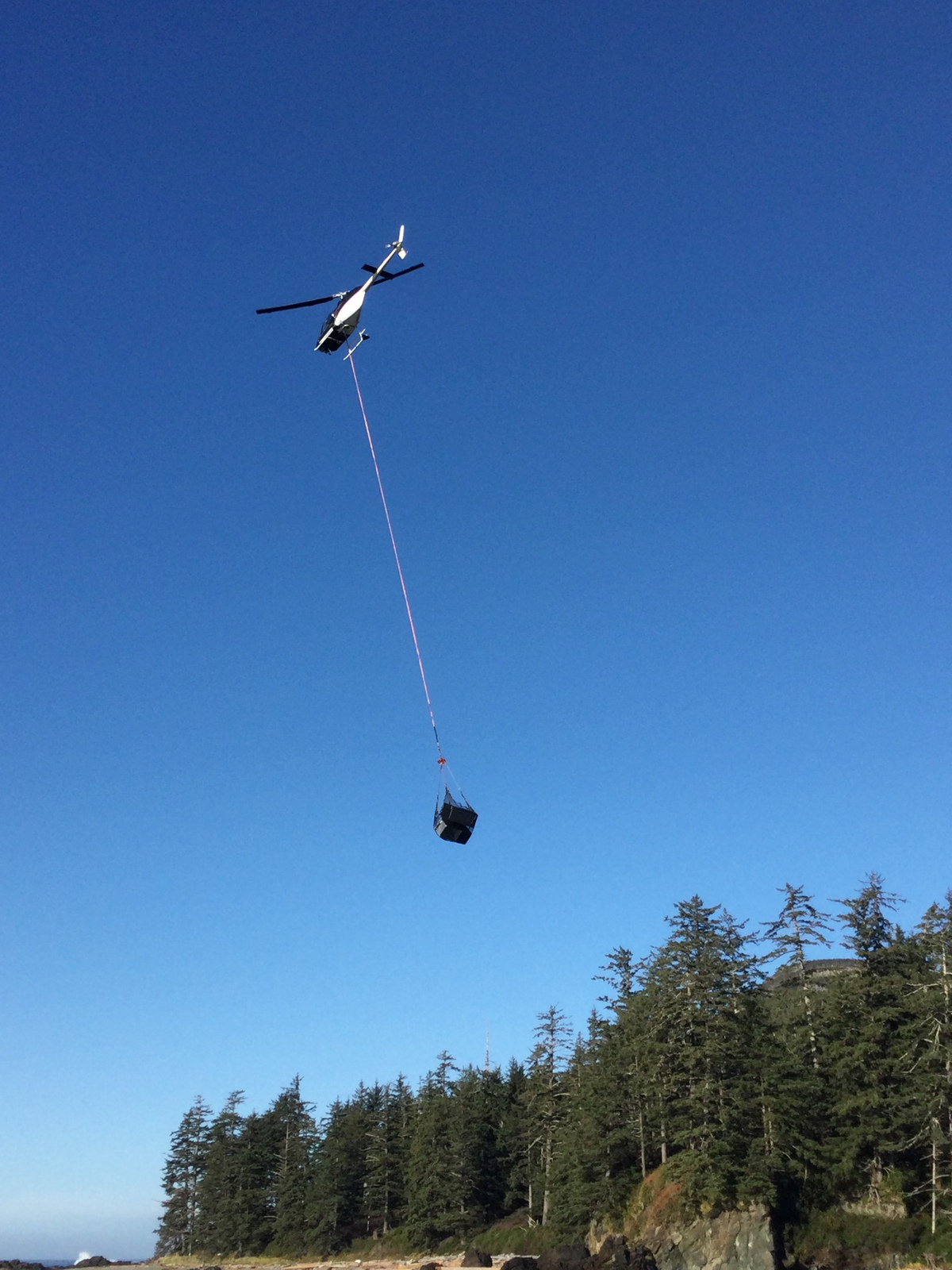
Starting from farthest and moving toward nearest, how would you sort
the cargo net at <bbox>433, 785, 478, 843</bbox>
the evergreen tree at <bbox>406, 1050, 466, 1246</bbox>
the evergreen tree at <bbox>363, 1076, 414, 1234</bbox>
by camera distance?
the evergreen tree at <bbox>363, 1076, 414, 1234</bbox>
the evergreen tree at <bbox>406, 1050, 466, 1246</bbox>
the cargo net at <bbox>433, 785, 478, 843</bbox>

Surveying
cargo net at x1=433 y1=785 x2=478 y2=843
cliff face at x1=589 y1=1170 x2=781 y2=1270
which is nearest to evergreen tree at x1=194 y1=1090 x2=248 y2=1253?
cliff face at x1=589 y1=1170 x2=781 y2=1270

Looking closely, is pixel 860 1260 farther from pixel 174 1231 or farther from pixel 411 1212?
pixel 174 1231

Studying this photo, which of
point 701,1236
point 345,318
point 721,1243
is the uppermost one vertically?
point 345,318

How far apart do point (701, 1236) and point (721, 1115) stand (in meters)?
5.84

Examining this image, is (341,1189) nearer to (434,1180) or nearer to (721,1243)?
(434,1180)

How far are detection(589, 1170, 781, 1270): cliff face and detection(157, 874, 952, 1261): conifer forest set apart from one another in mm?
741

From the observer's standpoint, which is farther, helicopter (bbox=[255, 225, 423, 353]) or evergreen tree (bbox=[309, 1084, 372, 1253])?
evergreen tree (bbox=[309, 1084, 372, 1253])

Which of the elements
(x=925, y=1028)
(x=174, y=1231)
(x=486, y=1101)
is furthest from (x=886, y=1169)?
(x=174, y=1231)

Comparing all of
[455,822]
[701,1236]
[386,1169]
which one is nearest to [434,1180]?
[386,1169]

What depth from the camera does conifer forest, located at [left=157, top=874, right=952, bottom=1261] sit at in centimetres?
4353

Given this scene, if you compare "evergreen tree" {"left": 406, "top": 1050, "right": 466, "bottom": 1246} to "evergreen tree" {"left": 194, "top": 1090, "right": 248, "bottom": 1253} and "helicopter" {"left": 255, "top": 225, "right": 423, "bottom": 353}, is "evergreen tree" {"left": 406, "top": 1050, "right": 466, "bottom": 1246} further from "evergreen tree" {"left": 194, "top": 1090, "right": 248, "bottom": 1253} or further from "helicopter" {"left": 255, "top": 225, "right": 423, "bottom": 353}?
"helicopter" {"left": 255, "top": 225, "right": 423, "bottom": 353}

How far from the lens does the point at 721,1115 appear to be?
44375 millimetres

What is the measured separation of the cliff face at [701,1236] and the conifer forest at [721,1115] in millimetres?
741

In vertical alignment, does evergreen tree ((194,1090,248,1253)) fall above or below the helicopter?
below
